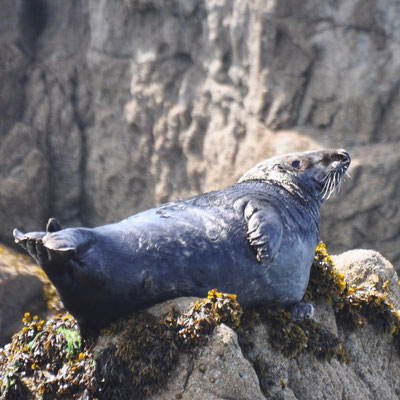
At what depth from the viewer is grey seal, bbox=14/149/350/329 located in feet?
15.3

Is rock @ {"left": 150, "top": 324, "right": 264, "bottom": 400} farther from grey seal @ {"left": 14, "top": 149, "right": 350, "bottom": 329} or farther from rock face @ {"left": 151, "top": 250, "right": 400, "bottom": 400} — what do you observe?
grey seal @ {"left": 14, "top": 149, "right": 350, "bottom": 329}

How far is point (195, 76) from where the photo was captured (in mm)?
13875

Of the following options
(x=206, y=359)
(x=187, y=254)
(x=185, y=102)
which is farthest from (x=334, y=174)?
(x=185, y=102)

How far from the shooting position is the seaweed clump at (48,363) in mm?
4633

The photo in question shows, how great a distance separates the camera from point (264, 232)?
5242mm

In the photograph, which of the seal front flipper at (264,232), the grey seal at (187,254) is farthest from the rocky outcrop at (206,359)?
the seal front flipper at (264,232)

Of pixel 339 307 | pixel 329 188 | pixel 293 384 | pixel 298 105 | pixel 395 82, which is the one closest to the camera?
pixel 293 384

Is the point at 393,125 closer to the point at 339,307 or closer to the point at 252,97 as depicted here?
the point at 252,97

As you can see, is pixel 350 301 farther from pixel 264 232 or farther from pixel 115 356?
pixel 115 356

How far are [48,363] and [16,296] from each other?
5.97 meters

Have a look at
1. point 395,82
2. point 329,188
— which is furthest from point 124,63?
point 329,188

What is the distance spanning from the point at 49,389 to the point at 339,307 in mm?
2609

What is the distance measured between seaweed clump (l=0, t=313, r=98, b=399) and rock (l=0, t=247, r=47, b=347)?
5.27 meters

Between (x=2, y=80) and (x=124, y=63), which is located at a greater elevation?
(x=124, y=63)
